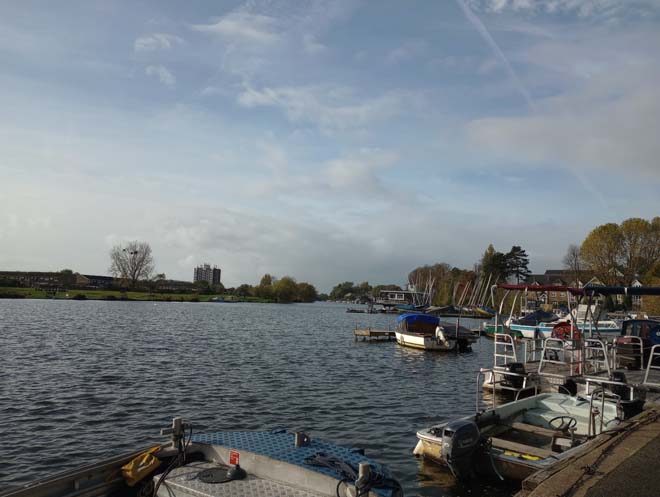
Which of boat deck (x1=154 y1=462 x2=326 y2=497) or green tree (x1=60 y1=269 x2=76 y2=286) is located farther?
green tree (x1=60 y1=269 x2=76 y2=286)

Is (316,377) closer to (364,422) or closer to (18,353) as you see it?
(364,422)

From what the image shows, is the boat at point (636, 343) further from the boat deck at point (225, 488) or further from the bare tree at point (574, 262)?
the bare tree at point (574, 262)

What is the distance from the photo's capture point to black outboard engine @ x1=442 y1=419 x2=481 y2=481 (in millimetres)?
10586

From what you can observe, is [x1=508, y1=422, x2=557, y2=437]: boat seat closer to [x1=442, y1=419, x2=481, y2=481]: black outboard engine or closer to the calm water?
the calm water

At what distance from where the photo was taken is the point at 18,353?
30828 millimetres

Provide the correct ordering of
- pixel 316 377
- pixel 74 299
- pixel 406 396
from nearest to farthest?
pixel 406 396 < pixel 316 377 < pixel 74 299

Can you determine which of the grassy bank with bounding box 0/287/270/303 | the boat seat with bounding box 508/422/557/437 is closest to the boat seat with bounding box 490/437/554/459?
the boat seat with bounding box 508/422/557/437

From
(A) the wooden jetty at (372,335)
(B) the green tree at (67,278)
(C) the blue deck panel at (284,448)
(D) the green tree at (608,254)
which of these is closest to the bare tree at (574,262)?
(D) the green tree at (608,254)

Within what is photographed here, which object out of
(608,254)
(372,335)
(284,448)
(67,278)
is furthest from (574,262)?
(67,278)

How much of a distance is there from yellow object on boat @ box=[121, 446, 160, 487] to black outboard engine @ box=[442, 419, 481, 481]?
598cm

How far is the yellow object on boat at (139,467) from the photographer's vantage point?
7484 mm

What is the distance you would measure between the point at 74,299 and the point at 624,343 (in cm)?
14215

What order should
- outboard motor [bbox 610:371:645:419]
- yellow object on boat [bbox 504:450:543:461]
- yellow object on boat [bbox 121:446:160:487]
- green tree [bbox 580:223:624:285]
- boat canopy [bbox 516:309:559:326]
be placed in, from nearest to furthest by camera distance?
1. yellow object on boat [bbox 121:446:160:487]
2. yellow object on boat [bbox 504:450:543:461]
3. outboard motor [bbox 610:371:645:419]
4. boat canopy [bbox 516:309:559:326]
5. green tree [bbox 580:223:624:285]

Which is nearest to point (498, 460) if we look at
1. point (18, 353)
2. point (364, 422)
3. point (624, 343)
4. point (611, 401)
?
point (611, 401)
